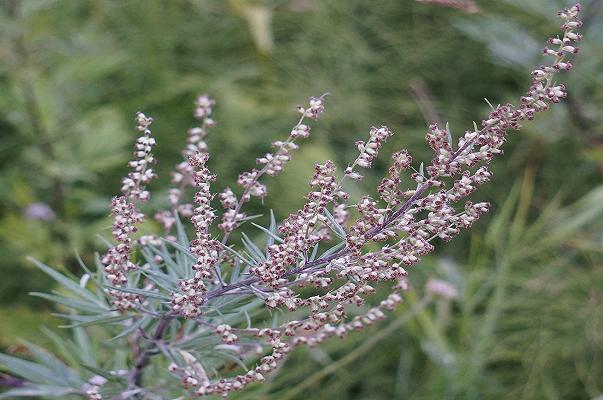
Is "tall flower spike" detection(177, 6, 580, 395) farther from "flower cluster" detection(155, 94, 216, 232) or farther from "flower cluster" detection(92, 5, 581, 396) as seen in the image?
"flower cluster" detection(155, 94, 216, 232)

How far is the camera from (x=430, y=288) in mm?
1702

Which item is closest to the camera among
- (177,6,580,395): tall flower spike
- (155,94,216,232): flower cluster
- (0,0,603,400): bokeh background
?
(177,6,580,395): tall flower spike

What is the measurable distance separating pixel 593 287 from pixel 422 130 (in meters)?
0.63

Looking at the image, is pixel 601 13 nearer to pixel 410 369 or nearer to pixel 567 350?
pixel 567 350

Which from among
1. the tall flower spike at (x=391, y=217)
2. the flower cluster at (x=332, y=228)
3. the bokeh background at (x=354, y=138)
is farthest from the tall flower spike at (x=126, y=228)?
the bokeh background at (x=354, y=138)

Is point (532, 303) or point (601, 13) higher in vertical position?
point (601, 13)

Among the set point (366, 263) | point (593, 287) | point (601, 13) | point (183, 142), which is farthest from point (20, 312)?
point (601, 13)

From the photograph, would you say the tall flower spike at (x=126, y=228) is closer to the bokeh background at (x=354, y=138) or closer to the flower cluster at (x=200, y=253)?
the flower cluster at (x=200, y=253)

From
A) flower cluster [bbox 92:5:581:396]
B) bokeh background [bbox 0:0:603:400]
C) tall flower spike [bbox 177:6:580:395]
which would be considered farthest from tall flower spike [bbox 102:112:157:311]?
bokeh background [bbox 0:0:603:400]

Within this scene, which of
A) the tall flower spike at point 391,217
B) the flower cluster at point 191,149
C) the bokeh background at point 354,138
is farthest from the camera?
the bokeh background at point 354,138

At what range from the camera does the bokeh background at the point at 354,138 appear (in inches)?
67.7

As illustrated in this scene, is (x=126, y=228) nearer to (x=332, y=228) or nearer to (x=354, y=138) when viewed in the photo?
(x=332, y=228)

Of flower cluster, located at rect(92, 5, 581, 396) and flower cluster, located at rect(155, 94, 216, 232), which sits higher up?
flower cluster, located at rect(155, 94, 216, 232)

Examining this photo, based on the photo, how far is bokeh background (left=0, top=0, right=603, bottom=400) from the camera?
1721mm
